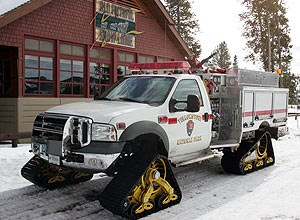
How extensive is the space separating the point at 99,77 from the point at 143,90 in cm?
956

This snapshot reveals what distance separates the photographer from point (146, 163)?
16.8ft

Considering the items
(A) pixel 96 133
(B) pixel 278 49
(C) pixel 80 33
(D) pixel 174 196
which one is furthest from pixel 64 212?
(B) pixel 278 49

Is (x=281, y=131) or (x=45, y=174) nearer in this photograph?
Result: (x=45, y=174)

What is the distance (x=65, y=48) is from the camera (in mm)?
13758

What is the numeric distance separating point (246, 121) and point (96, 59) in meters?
9.00

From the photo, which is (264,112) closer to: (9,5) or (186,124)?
(186,124)

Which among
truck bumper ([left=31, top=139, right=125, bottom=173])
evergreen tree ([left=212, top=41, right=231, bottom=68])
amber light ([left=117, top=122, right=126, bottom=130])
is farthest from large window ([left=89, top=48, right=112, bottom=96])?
evergreen tree ([left=212, top=41, right=231, bottom=68])

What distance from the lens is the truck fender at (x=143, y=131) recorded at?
5.00 m

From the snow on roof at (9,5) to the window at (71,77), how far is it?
2651mm

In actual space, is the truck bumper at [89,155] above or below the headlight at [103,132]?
below

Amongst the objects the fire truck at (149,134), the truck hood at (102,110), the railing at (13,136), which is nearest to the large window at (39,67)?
the railing at (13,136)

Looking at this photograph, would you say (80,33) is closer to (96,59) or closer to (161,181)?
(96,59)

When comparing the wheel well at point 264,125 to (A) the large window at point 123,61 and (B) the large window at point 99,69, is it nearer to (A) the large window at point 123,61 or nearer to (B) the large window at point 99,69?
(B) the large window at point 99,69

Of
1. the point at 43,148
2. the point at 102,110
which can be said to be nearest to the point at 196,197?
the point at 102,110
